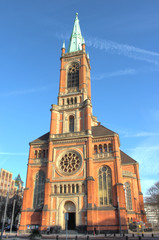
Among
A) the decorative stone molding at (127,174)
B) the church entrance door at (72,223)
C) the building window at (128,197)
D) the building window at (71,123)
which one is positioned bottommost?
the church entrance door at (72,223)

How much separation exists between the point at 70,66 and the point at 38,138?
2198 cm

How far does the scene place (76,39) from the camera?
65.7 m

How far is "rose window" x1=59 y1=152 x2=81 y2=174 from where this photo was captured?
137 ft

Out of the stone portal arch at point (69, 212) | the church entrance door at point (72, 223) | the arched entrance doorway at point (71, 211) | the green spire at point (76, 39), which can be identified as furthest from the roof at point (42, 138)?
the green spire at point (76, 39)

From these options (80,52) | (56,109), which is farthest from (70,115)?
(80,52)

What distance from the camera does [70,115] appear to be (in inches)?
1939

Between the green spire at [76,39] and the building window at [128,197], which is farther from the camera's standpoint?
the green spire at [76,39]

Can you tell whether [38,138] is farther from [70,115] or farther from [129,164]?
[129,164]

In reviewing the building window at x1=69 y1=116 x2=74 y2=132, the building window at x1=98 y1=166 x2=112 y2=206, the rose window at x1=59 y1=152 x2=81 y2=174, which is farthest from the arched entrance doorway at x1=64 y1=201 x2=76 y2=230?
the building window at x1=69 y1=116 x2=74 y2=132

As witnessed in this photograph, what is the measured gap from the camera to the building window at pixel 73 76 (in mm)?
55219

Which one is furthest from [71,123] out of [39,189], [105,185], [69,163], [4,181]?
[4,181]

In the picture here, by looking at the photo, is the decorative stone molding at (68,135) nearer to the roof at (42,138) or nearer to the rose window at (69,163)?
the roof at (42,138)

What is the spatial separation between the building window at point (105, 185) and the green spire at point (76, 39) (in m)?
38.2

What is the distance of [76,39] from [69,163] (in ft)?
135
